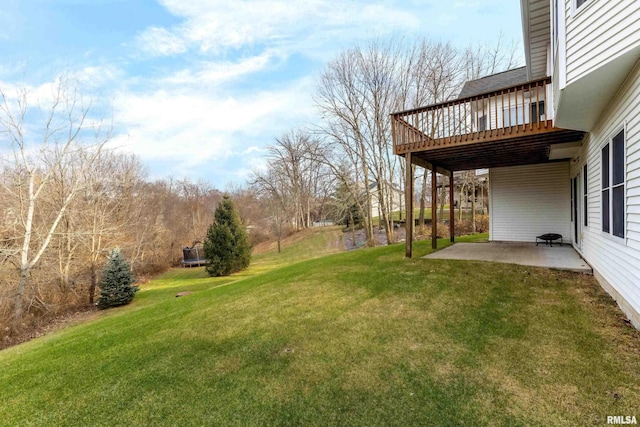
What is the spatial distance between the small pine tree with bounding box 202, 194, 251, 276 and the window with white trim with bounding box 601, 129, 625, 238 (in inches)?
583

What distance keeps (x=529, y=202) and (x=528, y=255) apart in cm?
333

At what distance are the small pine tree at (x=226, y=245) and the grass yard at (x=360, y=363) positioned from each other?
1054 centimetres

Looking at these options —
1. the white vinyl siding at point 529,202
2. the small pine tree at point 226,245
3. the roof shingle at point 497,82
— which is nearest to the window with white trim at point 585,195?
the white vinyl siding at point 529,202

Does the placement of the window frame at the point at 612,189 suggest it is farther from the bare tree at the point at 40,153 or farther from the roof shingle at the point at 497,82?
the bare tree at the point at 40,153

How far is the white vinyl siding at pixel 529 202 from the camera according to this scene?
9.61 m

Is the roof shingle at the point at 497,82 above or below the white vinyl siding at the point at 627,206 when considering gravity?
above

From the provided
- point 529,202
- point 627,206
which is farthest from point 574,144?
point 627,206

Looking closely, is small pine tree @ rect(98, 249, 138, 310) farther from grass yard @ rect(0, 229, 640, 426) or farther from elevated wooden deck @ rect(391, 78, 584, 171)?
elevated wooden deck @ rect(391, 78, 584, 171)

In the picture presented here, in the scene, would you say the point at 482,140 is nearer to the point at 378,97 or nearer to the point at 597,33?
the point at 597,33

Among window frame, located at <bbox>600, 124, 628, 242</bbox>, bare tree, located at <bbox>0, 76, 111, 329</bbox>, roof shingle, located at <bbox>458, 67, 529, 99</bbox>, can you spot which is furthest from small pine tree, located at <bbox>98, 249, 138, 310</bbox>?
roof shingle, located at <bbox>458, 67, 529, 99</bbox>

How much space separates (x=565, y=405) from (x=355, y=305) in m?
2.82

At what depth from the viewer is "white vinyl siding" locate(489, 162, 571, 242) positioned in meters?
9.61

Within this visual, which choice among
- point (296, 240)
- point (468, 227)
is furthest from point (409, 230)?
point (296, 240)

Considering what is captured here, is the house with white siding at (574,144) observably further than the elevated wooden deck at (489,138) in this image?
No
